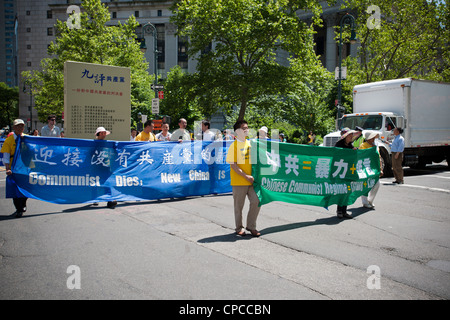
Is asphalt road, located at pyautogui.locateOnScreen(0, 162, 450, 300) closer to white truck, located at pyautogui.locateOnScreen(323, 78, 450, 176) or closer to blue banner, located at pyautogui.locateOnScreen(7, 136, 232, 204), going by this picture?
blue banner, located at pyautogui.locateOnScreen(7, 136, 232, 204)

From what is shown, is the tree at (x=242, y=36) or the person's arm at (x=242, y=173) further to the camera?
the tree at (x=242, y=36)

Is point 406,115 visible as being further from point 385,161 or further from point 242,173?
point 242,173

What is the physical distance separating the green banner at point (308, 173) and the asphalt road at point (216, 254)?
1.79 feet

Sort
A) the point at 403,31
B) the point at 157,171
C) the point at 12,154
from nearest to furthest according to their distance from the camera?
the point at 12,154 → the point at 157,171 → the point at 403,31

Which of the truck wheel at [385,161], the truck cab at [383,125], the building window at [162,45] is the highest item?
the building window at [162,45]

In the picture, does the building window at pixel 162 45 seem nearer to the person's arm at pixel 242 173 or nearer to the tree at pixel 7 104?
the tree at pixel 7 104

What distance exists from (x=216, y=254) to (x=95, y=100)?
664 centimetres

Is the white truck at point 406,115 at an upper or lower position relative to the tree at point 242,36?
lower

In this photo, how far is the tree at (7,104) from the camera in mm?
94250

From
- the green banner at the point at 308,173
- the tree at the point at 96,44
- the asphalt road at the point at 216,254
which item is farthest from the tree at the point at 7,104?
the green banner at the point at 308,173

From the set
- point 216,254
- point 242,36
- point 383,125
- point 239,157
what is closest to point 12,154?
point 239,157

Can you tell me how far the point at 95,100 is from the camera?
10.2 meters

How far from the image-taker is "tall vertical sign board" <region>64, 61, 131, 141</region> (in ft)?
32.3

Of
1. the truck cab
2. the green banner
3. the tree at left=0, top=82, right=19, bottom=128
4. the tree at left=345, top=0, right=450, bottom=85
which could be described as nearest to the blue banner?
the green banner
